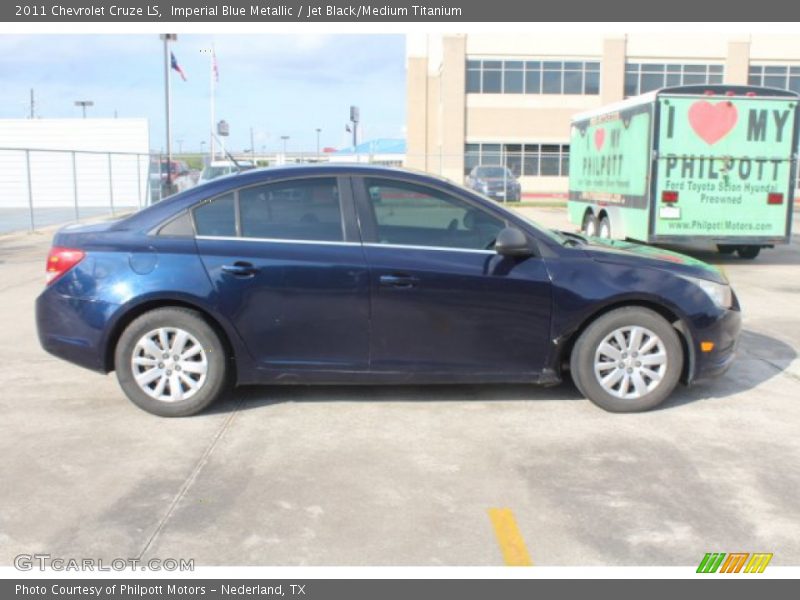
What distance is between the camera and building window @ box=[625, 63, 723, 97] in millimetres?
44375

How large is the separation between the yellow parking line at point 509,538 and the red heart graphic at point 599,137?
11.9 metres

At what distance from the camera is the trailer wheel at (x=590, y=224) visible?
52.0ft

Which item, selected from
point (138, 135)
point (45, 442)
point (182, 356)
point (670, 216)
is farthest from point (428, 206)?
point (138, 135)

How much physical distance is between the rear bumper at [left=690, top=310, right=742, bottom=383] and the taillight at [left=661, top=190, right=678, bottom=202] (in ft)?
23.5

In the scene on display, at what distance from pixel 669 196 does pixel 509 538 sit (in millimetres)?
9905

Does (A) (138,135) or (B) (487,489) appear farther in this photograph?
(A) (138,135)

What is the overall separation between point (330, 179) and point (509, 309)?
4.92ft

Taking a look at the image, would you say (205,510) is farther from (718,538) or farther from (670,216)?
(670,216)

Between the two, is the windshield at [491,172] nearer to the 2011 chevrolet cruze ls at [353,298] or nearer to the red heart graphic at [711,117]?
the red heart graphic at [711,117]

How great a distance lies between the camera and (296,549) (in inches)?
146

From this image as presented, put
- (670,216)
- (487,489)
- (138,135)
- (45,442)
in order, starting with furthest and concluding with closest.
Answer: (138,135) → (670,216) → (45,442) → (487,489)

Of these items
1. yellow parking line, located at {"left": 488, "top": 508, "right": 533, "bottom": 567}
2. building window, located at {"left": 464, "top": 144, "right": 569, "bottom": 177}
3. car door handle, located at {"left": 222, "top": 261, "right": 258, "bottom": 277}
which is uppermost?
building window, located at {"left": 464, "top": 144, "right": 569, "bottom": 177}

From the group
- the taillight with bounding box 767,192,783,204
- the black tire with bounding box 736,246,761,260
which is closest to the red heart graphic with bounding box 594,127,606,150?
the black tire with bounding box 736,246,761,260

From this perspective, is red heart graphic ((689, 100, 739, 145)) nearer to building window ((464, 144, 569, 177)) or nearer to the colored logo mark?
the colored logo mark
